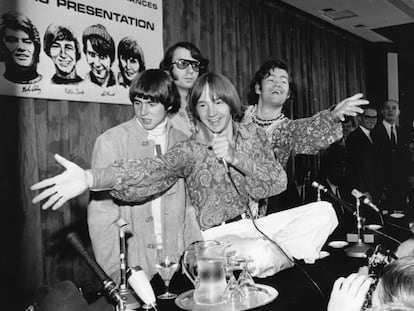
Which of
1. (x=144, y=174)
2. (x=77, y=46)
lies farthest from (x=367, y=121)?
(x=144, y=174)

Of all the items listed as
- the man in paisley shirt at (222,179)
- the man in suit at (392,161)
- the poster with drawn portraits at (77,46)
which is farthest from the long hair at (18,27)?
the man in suit at (392,161)

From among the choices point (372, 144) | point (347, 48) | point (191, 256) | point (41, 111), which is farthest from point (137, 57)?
point (347, 48)

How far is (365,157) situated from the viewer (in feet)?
13.3

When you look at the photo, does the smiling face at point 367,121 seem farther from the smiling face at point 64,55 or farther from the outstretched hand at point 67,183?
the outstretched hand at point 67,183

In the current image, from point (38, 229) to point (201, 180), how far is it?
1114 mm

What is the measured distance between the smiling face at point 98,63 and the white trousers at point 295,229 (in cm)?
144

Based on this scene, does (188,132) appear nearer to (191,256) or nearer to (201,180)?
(201,180)

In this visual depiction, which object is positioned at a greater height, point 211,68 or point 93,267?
point 211,68

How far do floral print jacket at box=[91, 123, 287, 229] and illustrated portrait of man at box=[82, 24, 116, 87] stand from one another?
1.13 meters

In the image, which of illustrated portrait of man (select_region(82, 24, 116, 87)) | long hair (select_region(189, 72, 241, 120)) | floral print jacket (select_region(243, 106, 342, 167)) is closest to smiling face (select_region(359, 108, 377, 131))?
floral print jacket (select_region(243, 106, 342, 167))

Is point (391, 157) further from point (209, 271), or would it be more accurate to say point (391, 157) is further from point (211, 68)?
point (209, 271)

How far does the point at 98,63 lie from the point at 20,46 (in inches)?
20.4

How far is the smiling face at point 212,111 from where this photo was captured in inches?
70.9

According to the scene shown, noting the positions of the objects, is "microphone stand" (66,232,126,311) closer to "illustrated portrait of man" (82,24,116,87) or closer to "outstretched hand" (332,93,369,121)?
"outstretched hand" (332,93,369,121)
